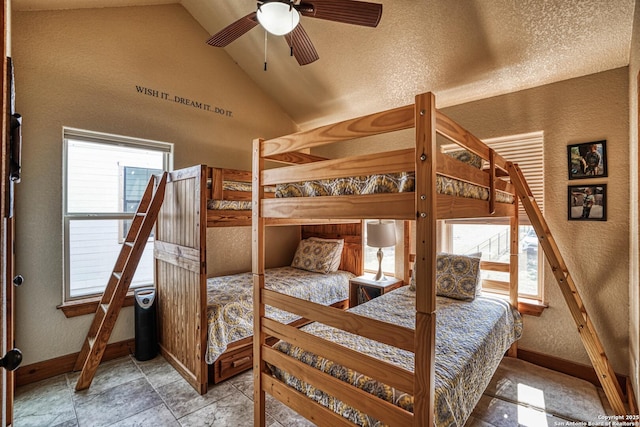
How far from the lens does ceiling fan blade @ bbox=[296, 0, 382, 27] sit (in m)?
1.57

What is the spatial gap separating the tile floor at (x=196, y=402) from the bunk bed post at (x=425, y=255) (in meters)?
1.17

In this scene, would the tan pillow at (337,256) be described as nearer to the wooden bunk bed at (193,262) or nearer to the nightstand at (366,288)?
the nightstand at (366,288)

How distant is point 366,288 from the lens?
10.8 ft

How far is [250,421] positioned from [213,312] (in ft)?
2.70

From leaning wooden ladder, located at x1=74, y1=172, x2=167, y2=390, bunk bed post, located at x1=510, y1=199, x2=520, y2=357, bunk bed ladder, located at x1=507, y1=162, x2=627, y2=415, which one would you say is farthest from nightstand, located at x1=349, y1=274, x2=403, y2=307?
leaning wooden ladder, located at x1=74, y1=172, x2=167, y2=390

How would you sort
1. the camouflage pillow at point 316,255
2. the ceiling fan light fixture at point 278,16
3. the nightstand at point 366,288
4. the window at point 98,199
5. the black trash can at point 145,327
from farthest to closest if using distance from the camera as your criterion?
the camouflage pillow at point 316,255, the nightstand at point 366,288, the black trash can at point 145,327, the window at point 98,199, the ceiling fan light fixture at point 278,16

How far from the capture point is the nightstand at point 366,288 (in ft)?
10.2

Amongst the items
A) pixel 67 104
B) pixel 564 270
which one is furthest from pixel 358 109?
pixel 67 104

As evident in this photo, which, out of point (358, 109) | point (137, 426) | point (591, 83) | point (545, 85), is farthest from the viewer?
point (358, 109)

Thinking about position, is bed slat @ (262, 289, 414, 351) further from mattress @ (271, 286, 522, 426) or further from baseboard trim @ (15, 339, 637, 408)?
baseboard trim @ (15, 339, 637, 408)

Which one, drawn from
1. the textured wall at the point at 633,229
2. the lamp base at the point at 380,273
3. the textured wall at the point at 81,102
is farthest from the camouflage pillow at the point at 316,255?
the textured wall at the point at 633,229

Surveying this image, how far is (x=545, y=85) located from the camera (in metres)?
2.49

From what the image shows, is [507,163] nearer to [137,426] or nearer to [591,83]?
[591,83]

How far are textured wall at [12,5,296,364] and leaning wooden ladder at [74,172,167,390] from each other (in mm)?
183
